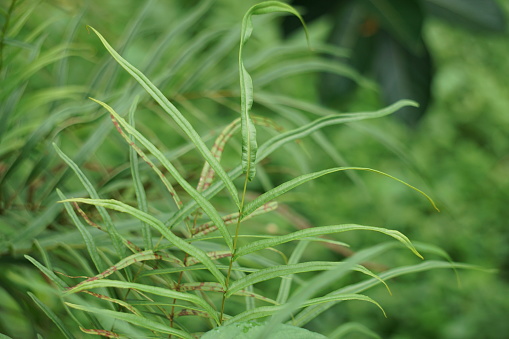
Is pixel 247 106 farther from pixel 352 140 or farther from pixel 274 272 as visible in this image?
pixel 352 140

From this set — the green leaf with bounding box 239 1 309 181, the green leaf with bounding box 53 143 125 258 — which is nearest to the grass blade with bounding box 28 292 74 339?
the green leaf with bounding box 53 143 125 258

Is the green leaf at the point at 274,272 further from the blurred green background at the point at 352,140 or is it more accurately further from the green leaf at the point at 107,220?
the blurred green background at the point at 352,140

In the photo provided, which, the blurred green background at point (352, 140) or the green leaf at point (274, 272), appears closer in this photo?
the green leaf at point (274, 272)

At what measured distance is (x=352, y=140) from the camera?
201cm

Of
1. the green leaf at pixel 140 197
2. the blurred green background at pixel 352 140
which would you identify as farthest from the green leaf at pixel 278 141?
the blurred green background at pixel 352 140

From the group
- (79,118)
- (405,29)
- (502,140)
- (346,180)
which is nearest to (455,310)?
(346,180)

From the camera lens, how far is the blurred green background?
62 centimetres

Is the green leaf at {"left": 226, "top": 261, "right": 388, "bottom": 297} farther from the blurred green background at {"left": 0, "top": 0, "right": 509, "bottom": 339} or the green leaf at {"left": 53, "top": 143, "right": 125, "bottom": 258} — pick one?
the blurred green background at {"left": 0, "top": 0, "right": 509, "bottom": 339}

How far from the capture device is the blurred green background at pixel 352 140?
0.62 metres

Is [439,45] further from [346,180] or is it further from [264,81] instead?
[264,81]

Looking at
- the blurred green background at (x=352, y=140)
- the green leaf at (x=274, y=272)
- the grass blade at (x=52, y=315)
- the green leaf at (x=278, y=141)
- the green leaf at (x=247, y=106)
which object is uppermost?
the green leaf at (x=247, y=106)

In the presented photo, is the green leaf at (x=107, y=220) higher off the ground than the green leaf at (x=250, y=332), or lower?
higher

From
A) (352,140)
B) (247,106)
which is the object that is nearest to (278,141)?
(247,106)

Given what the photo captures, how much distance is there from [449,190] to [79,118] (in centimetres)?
A: 154
